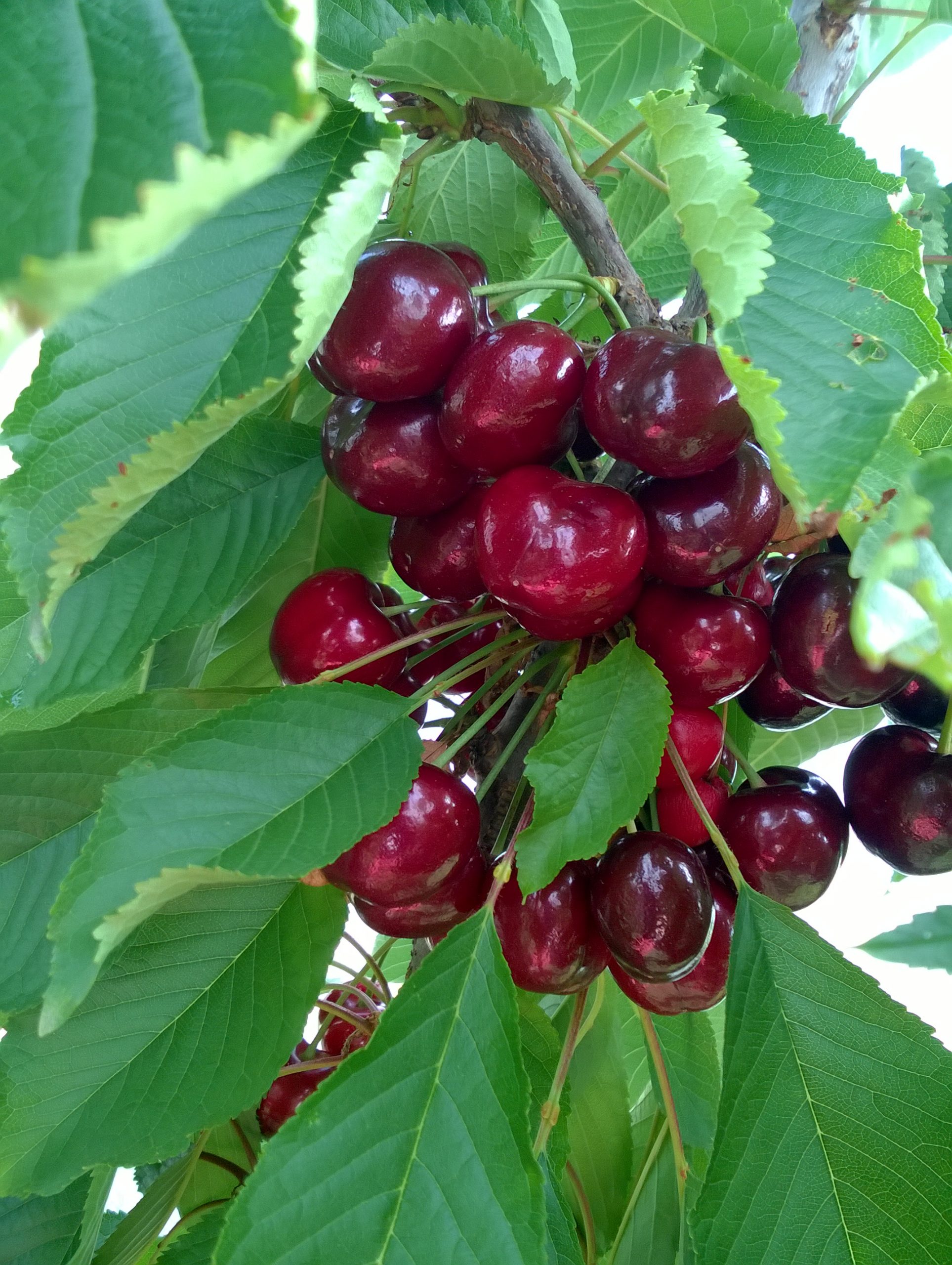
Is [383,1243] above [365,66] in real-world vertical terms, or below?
below

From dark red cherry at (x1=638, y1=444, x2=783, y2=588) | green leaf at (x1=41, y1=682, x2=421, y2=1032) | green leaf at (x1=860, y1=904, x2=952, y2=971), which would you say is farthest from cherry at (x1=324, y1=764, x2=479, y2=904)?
green leaf at (x1=860, y1=904, x2=952, y2=971)

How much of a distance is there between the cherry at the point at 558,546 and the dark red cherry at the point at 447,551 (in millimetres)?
54

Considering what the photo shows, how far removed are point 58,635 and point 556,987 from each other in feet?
0.92

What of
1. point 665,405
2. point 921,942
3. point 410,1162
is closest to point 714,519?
point 665,405

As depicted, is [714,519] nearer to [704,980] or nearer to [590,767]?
[590,767]

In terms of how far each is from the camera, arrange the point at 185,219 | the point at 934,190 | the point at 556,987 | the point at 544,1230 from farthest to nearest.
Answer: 1. the point at 934,190
2. the point at 556,987
3. the point at 544,1230
4. the point at 185,219

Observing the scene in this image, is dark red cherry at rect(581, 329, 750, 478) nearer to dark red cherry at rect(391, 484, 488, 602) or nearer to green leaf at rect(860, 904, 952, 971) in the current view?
dark red cherry at rect(391, 484, 488, 602)

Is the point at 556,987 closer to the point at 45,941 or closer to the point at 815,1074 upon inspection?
the point at 815,1074

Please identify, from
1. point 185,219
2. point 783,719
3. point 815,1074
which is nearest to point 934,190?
point 783,719

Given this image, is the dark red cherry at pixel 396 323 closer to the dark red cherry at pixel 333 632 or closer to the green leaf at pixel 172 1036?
the dark red cherry at pixel 333 632

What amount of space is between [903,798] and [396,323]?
1.06 ft

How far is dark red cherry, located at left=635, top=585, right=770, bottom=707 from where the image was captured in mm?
424

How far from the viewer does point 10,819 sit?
0.44 metres

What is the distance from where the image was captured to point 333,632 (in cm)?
47
